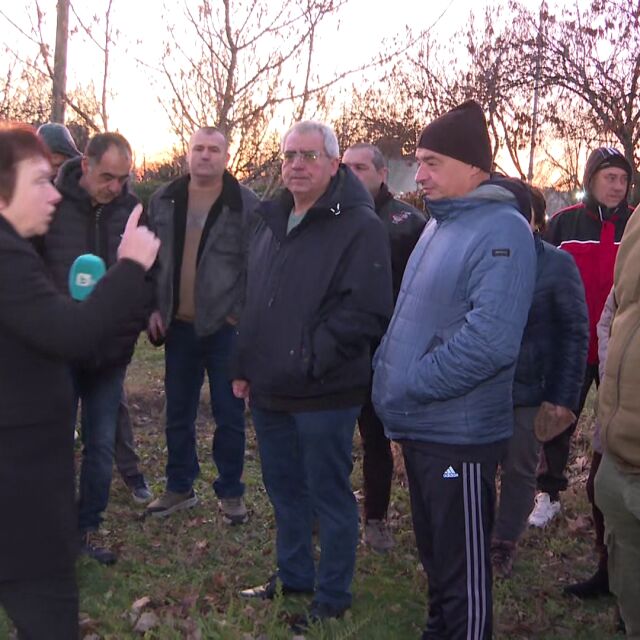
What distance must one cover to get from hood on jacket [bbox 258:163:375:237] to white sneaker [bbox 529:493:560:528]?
8.70 ft

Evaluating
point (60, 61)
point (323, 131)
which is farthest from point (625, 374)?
point (60, 61)

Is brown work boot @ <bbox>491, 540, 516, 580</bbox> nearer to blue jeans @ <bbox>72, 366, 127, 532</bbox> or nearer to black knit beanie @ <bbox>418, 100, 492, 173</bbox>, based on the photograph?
blue jeans @ <bbox>72, 366, 127, 532</bbox>

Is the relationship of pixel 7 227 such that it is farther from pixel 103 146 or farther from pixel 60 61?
pixel 60 61

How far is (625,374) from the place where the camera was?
3010 mm

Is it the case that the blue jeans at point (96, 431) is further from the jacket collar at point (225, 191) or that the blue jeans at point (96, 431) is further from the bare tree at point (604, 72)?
the bare tree at point (604, 72)

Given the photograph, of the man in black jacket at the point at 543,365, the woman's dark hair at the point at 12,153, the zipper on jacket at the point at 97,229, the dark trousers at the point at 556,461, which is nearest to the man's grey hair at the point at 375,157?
the man in black jacket at the point at 543,365

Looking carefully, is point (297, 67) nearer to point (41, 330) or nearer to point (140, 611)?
point (140, 611)

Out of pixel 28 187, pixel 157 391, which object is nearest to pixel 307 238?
pixel 28 187

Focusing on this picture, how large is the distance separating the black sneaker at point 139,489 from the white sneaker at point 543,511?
98.3 inches

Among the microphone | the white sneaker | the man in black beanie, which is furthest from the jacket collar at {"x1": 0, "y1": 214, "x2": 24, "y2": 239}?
the white sneaker

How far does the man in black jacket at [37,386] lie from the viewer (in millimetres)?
2543

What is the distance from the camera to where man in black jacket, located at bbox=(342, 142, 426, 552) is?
520cm

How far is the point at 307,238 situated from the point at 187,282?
164 centimetres

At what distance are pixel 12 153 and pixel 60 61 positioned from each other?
280 inches
